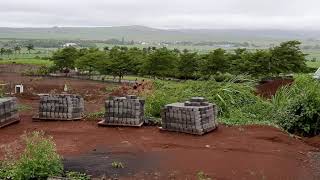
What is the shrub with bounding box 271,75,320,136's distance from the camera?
17.3 metres

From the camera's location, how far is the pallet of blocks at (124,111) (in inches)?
661

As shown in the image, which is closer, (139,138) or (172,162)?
(172,162)

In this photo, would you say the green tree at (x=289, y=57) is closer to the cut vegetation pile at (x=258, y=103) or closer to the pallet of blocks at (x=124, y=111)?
the cut vegetation pile at (x=258, y=103)

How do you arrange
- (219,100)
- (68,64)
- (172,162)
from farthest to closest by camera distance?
(68,64)
(219,100)
(172,162)

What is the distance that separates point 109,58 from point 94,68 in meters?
2.22

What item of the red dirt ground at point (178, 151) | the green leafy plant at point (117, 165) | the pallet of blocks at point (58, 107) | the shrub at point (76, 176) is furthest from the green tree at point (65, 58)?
the shrub at point (76, 176)

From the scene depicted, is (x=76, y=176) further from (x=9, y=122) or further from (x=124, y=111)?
(x=9, y=122)

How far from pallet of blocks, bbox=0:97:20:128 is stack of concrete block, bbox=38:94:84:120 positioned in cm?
93

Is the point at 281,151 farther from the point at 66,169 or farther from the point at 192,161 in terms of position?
the point at 66,169

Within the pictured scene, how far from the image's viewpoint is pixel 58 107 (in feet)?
59.2

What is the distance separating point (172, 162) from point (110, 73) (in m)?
34.9

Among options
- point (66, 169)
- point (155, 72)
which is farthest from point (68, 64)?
point (66, 169)

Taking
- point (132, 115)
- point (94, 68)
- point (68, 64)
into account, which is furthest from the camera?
point (68, 64)

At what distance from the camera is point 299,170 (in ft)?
38.8
